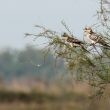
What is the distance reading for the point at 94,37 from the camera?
555 cm

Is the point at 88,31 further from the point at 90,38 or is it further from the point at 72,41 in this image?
the point at 72,41

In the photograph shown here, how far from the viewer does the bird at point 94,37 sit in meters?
5.54

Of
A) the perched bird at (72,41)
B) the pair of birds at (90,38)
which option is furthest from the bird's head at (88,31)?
the perched bird at (72,41)

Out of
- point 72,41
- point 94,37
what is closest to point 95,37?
point 94,37

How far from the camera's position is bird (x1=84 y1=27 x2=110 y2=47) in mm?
5539

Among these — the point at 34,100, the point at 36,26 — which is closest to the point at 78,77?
the point at 36,26

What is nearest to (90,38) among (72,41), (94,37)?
(94,37)

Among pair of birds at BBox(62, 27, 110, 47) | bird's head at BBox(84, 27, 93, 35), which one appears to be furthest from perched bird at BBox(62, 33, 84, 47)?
bird's head at BBox(84, 27, 93, 35)

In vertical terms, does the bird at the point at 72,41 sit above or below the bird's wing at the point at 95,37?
below

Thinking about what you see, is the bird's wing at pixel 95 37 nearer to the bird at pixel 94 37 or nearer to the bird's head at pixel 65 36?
the bird at pixel 94 37

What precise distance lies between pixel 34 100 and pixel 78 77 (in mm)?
18905

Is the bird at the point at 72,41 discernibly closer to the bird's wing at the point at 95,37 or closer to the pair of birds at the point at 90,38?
the pair of birds at the point at 90,38

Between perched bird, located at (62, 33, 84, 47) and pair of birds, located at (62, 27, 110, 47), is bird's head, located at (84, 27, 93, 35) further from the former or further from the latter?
perched bird, located at (62, 33, 84, 47)

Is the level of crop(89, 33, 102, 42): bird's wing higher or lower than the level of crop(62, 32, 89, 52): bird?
higher
